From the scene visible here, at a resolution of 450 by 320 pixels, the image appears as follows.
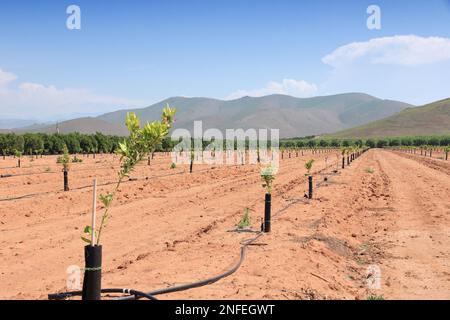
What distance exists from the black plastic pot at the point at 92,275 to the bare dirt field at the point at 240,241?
1.21 metres

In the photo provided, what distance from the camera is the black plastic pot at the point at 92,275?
18.3 feet

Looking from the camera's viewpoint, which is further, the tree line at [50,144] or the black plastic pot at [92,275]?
the tree line at [50,144]

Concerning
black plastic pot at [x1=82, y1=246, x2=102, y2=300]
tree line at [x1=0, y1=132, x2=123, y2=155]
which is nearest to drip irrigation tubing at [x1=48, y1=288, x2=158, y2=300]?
black plastic pot at [x1=82, y1=246, x2=102, y2=300]

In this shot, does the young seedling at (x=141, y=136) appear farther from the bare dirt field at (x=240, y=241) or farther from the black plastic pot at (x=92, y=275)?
the bare dirt field at (x=240, y=241)

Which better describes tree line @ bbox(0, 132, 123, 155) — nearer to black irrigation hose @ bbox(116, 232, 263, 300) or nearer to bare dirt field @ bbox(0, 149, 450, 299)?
bare dirt field @ bbox(0, 149, 450, 299)

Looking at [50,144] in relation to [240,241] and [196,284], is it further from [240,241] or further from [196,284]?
[196,284]

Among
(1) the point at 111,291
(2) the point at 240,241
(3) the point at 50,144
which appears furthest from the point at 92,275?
(3) the point at 50,144

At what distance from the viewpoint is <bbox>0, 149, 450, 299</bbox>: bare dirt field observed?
7.32 metres

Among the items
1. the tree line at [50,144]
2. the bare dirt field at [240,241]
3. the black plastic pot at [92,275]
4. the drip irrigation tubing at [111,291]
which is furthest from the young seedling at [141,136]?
the tree line at [50,144]

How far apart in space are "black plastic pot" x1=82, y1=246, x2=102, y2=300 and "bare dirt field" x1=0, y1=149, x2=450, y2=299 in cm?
121

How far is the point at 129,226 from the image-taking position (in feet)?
42.0

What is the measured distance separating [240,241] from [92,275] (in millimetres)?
4988

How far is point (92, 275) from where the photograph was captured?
5582 millimetres
